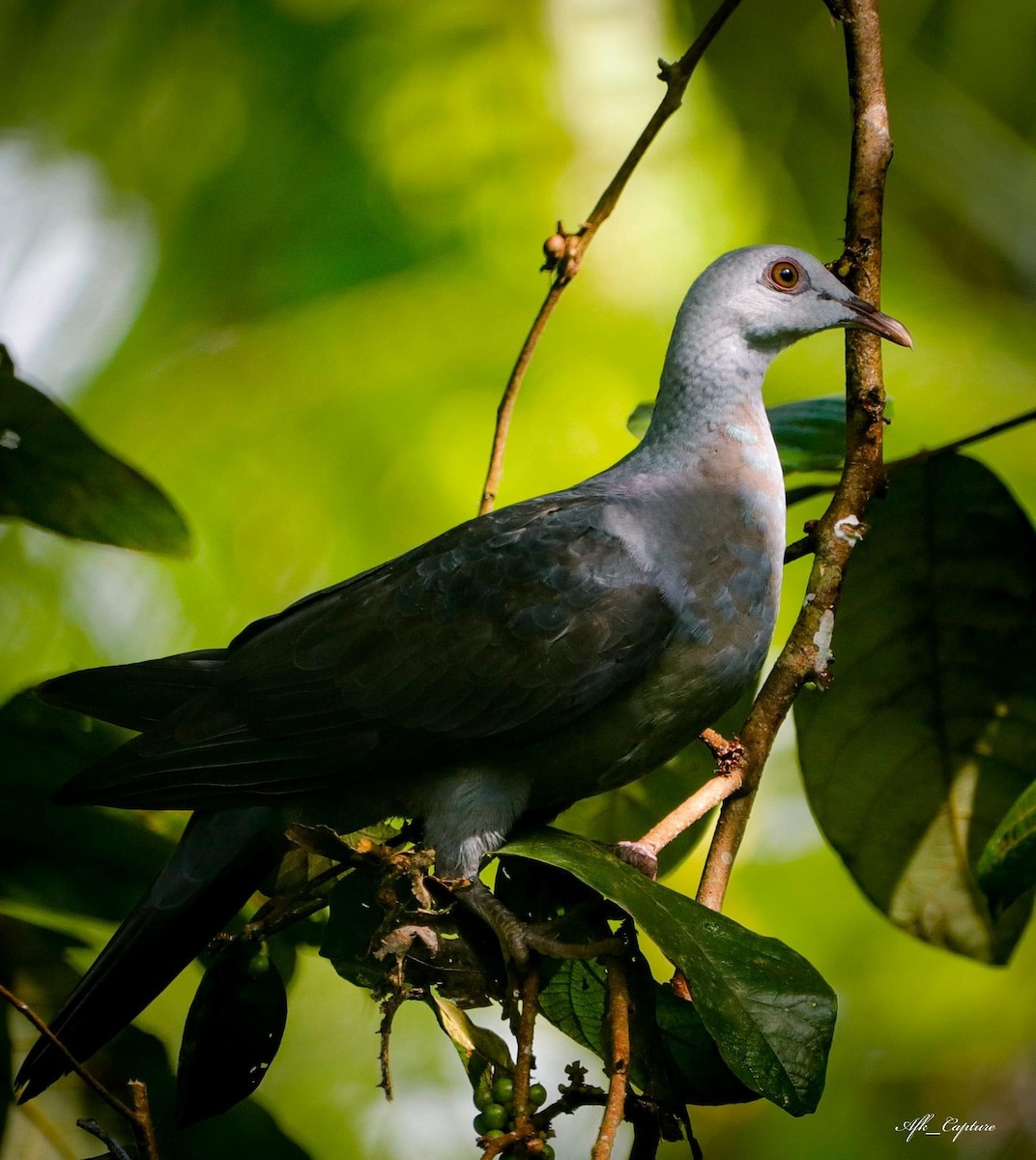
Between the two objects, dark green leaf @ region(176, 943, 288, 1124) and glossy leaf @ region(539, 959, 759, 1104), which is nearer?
glossy leaf @ region(539, 959, 759, 1104)

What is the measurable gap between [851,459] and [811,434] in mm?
245

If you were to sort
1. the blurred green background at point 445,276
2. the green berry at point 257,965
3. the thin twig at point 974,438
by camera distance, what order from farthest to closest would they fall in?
the blurred green background at point 445,276
the thin twig at point 974,438
the green berry at point 257,965

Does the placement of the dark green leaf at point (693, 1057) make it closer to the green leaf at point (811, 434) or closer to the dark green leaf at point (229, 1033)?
the dark green leaf at point (229, 1033)

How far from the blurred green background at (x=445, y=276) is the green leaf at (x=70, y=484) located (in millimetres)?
921

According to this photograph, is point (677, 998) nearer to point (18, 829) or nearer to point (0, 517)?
point (18, 829)

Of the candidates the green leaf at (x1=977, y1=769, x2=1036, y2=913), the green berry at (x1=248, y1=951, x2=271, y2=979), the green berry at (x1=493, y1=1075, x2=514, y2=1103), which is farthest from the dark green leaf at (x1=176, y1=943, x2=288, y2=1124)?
the green leaf at (x1=977, y1=769, x2=1036, y2=913)

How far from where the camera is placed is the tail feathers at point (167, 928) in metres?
1.23

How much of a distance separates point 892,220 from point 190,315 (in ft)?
5.19

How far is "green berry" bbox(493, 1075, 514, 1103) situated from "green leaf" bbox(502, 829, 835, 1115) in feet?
0.62

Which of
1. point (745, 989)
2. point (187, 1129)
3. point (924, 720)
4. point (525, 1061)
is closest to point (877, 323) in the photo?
point (924, 720)

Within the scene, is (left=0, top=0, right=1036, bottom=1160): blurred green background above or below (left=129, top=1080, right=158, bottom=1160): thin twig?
above

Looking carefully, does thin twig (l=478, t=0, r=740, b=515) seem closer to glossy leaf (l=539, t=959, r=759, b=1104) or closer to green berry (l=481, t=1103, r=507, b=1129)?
glossy leaf (l=539, t=959, r=759, b=1104)

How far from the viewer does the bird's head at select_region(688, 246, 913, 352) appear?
1.36 meters

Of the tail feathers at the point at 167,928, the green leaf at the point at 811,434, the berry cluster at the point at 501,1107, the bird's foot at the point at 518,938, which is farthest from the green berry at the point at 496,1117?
the green leaf at the point at 811,434
